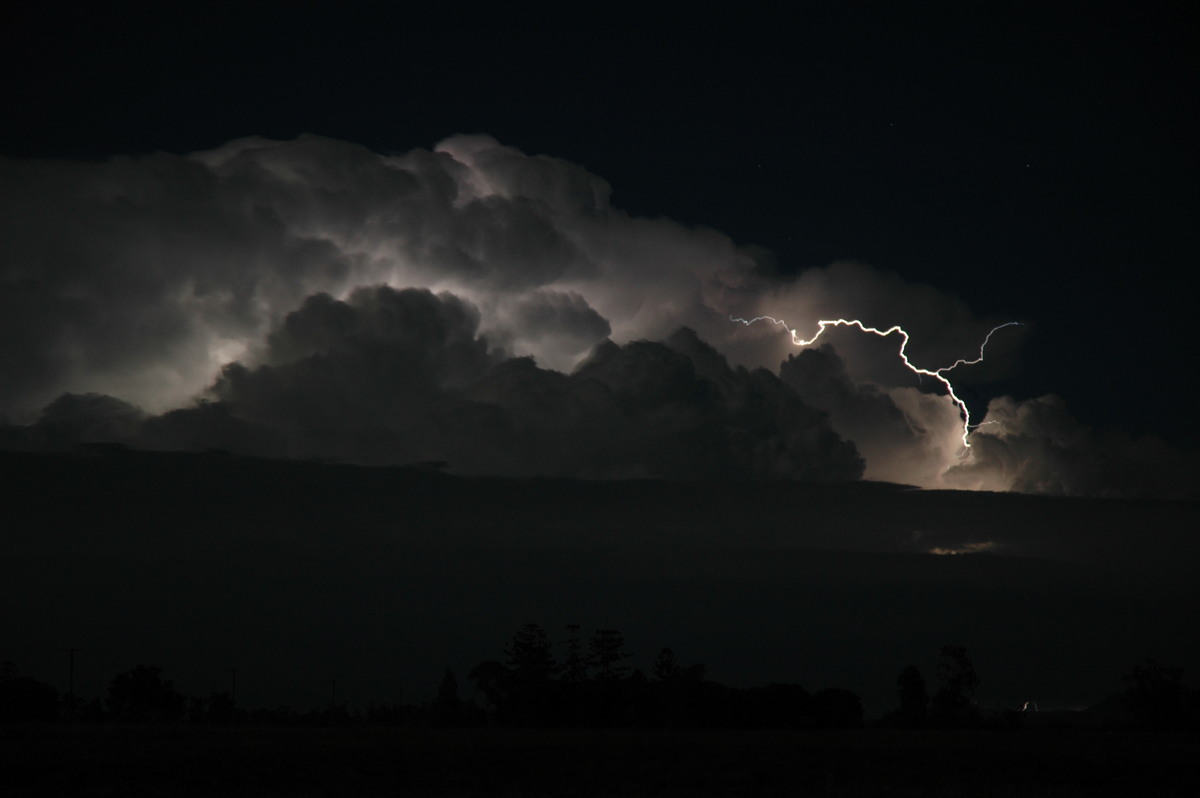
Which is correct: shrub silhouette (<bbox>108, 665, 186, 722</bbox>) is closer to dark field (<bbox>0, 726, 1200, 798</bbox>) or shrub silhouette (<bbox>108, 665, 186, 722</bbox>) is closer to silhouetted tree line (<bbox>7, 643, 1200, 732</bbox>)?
silhouetted tree line (<bbox>7, 643, 1200, 732</bbox>)

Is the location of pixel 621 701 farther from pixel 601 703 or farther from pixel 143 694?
pixel 143 694

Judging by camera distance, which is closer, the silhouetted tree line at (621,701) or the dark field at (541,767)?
the dark field at (541,767)

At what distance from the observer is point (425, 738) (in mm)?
60750

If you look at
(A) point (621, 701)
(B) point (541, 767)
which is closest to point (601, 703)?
(A) point (621, 701)

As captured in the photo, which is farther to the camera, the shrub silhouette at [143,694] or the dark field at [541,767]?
the shrub silhouette at [143,694]

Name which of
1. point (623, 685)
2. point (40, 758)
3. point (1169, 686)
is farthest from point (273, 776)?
point (1169, 686)

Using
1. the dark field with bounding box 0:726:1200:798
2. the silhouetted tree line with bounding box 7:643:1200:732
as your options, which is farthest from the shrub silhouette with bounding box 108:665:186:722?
the dark field with bounding box 0:726:1200:798

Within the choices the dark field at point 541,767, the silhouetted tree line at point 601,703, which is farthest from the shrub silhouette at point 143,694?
the dark field at point 541,767

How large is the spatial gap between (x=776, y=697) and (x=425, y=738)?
58.7 meters

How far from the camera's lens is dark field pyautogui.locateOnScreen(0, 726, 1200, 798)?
1484 inches

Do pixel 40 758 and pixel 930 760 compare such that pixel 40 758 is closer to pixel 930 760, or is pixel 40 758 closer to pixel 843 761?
pixel 843 761

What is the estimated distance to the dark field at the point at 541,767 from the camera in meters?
37.7

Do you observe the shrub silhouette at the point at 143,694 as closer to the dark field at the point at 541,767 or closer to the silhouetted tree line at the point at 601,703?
the silhouetted tree line at the point at 601,703

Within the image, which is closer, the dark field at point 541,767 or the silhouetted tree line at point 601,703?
the dark field at point 541,767
